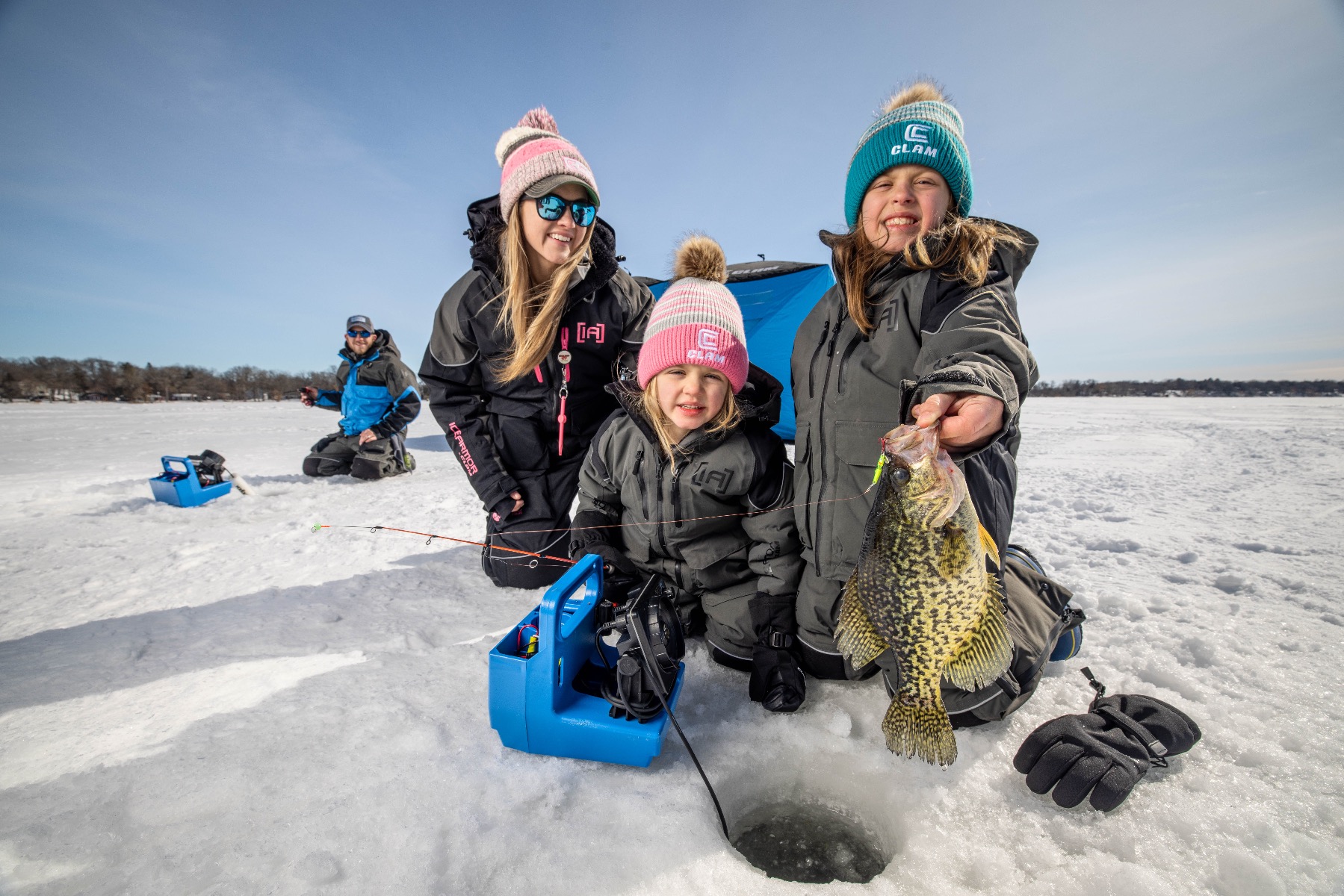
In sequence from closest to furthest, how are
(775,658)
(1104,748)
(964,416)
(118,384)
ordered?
(964,416), (1104,748), (775,658), (118,384)

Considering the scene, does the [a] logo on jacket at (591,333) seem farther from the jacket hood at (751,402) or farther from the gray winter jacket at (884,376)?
the gray winter jacket at (884,376)

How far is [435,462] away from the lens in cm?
861

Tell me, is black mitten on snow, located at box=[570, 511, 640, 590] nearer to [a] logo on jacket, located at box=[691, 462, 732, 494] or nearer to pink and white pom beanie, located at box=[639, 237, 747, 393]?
[a] logo on jacket, located at box=[691, 462, 732, 494]

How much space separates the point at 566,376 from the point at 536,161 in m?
1.33

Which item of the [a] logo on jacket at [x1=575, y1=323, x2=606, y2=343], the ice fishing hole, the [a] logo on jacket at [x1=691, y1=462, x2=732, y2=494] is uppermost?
the [a] logo on jacket at [x1=575, y1=323, x2=606, y2=343]

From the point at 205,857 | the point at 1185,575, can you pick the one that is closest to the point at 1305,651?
the point at 1185,575

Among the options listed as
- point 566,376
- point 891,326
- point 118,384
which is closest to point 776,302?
point 566,376

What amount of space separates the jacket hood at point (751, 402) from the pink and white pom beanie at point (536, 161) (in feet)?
4.36

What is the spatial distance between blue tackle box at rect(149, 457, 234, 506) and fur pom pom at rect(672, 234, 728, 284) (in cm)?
518

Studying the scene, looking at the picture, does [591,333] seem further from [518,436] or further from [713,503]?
[713,503]

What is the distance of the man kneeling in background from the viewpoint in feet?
23.1

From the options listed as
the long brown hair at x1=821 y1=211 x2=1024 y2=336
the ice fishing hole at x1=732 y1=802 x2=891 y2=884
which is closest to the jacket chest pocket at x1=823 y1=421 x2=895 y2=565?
the long brown hair at x1=821 y1=211 x2=1024 y2=336

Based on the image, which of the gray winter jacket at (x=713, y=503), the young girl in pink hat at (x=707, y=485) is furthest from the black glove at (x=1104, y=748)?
the gray winter jacket at (x=713, y=503)

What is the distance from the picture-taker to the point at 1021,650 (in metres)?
1.98
